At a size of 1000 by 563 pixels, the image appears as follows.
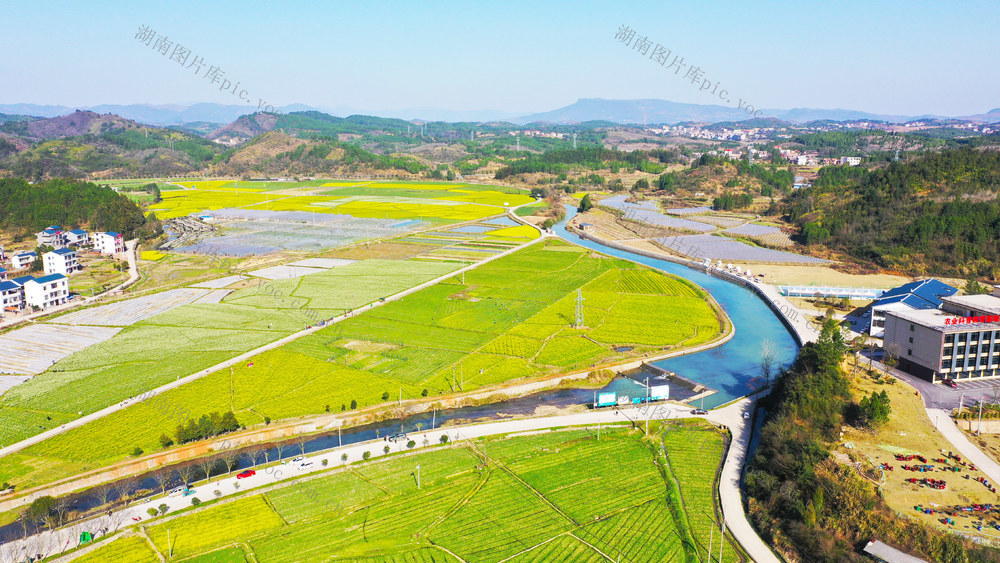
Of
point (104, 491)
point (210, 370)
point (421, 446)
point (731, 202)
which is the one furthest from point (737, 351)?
point (731, 202)

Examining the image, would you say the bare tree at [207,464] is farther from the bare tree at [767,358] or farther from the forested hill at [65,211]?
the forested hill at [65,211]

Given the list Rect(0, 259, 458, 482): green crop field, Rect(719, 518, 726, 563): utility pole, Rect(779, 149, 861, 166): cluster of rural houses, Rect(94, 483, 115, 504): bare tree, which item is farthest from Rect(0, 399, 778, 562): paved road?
Rect(779, 149, 861, 166): cluster of rural houses

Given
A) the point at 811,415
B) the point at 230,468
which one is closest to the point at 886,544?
the point at 811,415

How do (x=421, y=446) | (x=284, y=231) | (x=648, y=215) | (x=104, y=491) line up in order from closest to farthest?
(x=104, y=491) < (x=421, y=446) < (x=284, y=231) < (x=648, y=215)

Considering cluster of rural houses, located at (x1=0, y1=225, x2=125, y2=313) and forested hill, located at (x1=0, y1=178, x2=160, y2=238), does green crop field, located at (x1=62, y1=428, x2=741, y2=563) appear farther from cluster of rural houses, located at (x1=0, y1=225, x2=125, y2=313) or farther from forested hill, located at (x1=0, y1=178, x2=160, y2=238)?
forested hill, located at (x1=0, y1=178, x2=160, y2=238)

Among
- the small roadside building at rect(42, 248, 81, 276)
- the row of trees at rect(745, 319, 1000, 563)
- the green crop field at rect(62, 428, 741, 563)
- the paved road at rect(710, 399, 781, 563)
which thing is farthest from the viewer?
the small roadside building at rect(42, 248, 81, 276)

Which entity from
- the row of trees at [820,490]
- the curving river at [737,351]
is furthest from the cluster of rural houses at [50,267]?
the row of trees at [820,490]

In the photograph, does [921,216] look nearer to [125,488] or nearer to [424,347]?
[424,347]
